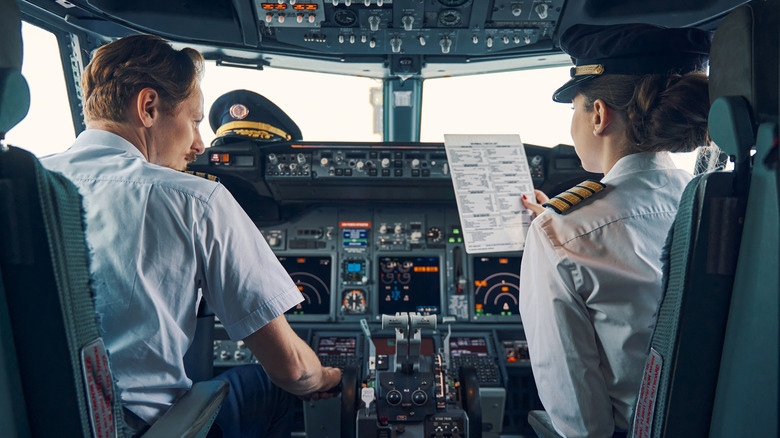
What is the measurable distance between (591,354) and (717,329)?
36cm

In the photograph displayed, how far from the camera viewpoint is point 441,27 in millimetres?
2318

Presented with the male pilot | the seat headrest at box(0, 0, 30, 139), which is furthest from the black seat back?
the seat headrest at box(0, 0, 30, 139)

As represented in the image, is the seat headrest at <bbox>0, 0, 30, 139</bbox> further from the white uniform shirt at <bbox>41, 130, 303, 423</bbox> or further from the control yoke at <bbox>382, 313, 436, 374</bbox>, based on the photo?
the control yoke at <bbox>382, 313, 436, 374</bbox>

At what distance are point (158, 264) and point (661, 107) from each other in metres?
1.15

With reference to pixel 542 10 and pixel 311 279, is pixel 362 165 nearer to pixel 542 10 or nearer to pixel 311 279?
pixel 311 279

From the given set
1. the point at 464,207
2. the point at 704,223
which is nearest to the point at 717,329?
the point at 704,223

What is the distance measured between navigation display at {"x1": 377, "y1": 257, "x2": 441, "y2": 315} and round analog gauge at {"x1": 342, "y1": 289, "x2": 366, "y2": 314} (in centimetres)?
9

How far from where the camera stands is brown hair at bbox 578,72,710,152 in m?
1.04

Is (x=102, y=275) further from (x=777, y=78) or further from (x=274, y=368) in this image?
(x=777, y=78)

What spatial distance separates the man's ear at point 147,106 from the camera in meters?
1.27

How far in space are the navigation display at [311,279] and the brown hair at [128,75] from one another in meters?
1.31

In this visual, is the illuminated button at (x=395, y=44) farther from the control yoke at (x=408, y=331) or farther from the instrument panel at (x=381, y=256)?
the control yoke at (x=408, y=331)

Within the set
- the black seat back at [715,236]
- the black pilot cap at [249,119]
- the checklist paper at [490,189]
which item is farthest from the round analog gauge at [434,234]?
the black seat back at [715,236]

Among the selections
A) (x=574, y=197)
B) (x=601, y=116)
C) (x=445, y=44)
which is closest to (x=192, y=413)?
(x=574, y=197)
